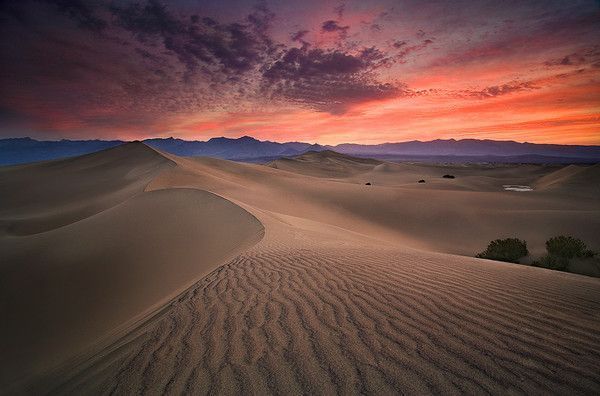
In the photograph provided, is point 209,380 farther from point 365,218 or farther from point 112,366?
point 365,218

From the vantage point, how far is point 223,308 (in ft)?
12.8

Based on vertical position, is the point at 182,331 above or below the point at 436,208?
above

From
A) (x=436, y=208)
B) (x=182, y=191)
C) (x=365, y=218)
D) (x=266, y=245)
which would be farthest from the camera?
(x=436, y=208)

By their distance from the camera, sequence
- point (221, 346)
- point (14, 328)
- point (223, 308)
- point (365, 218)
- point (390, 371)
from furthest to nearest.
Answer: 1. point (365, 218)
2. point (14, 328)
3. point (223, 308)
4. point (221, 346)
5. point (390, 371)

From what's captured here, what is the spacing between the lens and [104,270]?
344 inches

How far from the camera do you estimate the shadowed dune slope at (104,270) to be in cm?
604

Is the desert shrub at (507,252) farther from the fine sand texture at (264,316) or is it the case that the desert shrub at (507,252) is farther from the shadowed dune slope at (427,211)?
the fine sand texture at (264,316)

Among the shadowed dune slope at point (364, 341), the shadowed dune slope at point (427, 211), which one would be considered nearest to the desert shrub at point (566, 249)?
the shadowed dune slope at point (427, 211)

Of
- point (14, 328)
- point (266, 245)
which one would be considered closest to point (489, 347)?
point (266, 245)

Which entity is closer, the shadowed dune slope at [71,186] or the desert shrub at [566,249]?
the desert shrub at [566,249]

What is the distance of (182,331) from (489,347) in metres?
3.22

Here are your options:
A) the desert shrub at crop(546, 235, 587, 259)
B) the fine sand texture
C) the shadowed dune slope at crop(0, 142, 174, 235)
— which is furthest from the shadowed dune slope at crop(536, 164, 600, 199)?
the shadowed dune slope at crop(0, 142, 174, 235)

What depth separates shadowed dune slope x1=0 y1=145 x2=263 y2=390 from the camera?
604 centimetres

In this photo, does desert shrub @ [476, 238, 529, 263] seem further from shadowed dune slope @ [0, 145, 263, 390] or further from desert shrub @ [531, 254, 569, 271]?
shadowed dune slope @ [0, 145, 263, 390]
